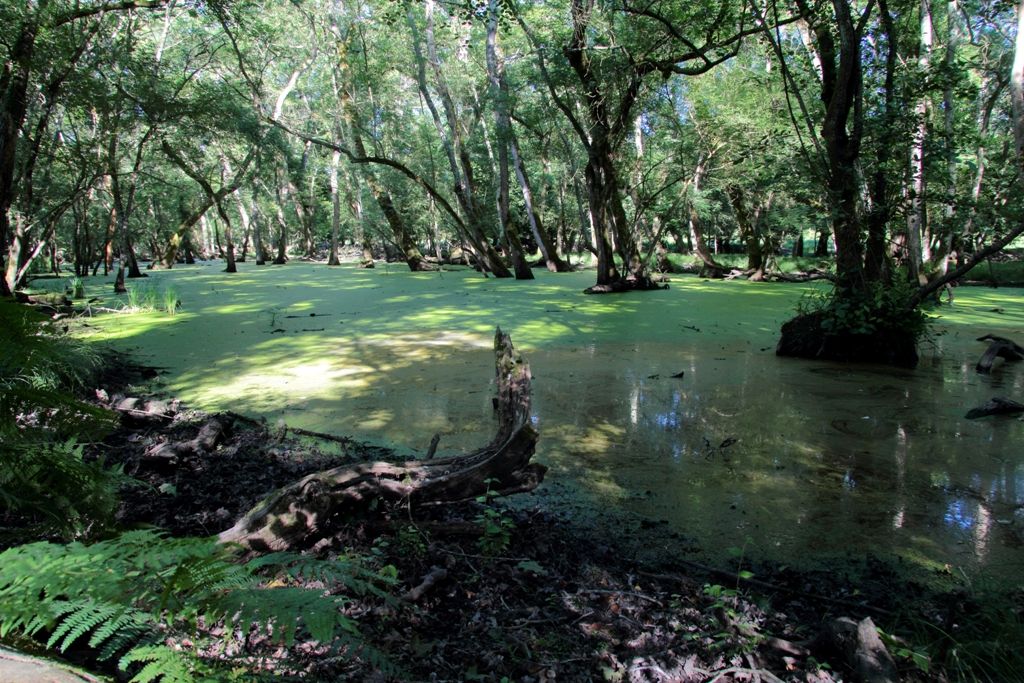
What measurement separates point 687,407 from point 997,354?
10.4ft

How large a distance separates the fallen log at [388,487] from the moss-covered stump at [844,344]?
12.1ft

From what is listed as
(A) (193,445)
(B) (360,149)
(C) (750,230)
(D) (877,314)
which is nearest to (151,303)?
(A) (193,445)

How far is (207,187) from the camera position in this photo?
14547 mm

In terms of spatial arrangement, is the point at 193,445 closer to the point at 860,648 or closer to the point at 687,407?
the point at 860,648

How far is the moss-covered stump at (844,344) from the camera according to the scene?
533 cm

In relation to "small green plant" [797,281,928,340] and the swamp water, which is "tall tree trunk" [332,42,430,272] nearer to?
the swamp water

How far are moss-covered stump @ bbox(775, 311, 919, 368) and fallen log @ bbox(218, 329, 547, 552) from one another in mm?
3694

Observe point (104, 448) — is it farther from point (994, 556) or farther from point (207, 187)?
point (207, 187)

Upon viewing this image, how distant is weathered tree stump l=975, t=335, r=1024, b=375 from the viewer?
201 inches

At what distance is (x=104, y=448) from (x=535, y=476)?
Result: 78.4 inches

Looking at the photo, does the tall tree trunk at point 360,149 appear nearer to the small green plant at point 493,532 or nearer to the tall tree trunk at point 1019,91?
the tall tree trunk at point 1019,91

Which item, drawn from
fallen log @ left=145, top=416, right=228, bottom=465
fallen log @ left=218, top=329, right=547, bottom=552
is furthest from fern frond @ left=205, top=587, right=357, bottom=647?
fallen log @ left=145, top=416, right=228, bottom=465

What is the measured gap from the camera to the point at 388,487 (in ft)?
7.41

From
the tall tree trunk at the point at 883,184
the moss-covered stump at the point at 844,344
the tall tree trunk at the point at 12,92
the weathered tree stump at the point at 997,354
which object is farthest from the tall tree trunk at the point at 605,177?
the tall tree trunk at the point at 12,92
